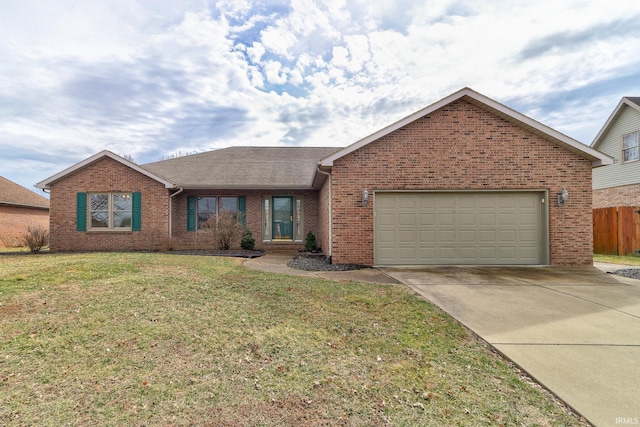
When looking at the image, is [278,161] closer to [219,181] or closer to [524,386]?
[219,181]

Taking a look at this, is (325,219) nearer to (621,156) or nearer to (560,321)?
(560,321)

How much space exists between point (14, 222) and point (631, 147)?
35.0m

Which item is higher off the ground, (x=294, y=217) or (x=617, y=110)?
(x=617, y=110)

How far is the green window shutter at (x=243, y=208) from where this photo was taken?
44.6 feet

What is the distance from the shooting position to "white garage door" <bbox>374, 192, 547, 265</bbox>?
9.43m

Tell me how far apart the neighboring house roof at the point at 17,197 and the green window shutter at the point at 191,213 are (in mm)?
12346

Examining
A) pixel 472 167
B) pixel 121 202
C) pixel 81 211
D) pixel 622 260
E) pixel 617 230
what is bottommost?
pixel 622 260

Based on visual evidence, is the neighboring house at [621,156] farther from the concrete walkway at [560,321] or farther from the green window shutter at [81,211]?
the green window shutter at [81,211]

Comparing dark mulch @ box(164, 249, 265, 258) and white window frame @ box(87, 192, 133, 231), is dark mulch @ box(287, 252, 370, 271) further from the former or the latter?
white window frame @ box(87, 192, 133, 231)

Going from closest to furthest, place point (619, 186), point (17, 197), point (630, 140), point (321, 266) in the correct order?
1. point (321, 266)
2. point (630, 140)
3. point (619, 186)
4. point (17, 197)

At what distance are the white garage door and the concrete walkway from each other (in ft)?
3.40

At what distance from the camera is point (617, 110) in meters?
16.0

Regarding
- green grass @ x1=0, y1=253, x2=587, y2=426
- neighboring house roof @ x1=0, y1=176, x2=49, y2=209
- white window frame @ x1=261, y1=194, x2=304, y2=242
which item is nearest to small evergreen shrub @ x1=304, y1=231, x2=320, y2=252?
white window frame @ x1=261, y1=194, x2=304, y2=242

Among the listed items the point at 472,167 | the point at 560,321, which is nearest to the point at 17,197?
the point at 472,167
